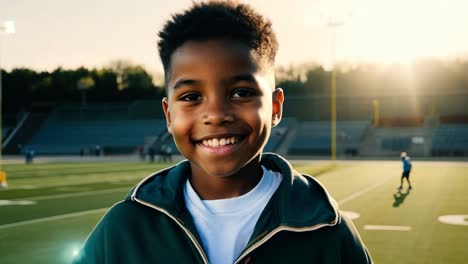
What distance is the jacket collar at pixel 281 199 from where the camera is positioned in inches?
66.3

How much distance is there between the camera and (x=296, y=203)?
1765 mm

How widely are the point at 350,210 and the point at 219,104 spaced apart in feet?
31.9

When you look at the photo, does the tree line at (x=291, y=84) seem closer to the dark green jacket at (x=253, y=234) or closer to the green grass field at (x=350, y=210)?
the green grass field at (x=350, y=210)

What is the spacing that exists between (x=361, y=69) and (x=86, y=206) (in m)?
54.1

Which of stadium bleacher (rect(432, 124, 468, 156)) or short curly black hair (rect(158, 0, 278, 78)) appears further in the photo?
stadium bleacher (rect(432, 124, 468, 156))

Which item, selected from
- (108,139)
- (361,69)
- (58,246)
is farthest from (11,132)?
(58,246)

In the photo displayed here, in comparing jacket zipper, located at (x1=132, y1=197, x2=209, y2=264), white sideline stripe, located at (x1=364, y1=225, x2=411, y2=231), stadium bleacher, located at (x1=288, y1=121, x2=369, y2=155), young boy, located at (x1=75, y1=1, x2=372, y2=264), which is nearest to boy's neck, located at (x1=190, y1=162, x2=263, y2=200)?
young boy, located at (x1=75, y1=1, x2=372, y2=264)

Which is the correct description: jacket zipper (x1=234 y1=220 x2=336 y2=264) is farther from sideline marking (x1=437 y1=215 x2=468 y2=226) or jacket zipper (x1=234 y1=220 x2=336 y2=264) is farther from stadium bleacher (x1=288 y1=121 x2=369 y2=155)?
stadium bleacher (x1=288 y1=121 x2=369 y2=155)

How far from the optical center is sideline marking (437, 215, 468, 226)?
9.41m

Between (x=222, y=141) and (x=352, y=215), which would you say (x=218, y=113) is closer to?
(x=222, y=141)

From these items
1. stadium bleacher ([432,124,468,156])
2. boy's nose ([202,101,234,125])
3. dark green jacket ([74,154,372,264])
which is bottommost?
stadium bleacher ([432,124,468,156])

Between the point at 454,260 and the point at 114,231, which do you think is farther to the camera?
the point at 454,260

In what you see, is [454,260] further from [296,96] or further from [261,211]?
[296,96]

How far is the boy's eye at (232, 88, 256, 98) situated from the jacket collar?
12.9 inches
